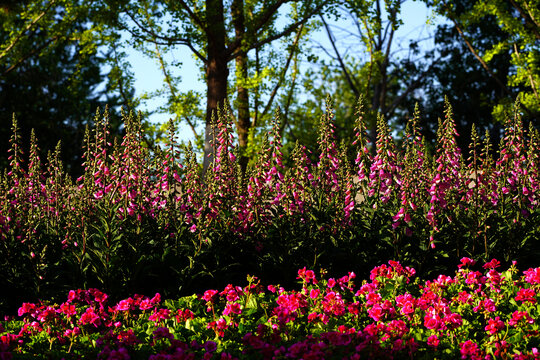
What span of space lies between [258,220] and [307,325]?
6.69 ft

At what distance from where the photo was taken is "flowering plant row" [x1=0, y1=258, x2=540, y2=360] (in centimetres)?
414

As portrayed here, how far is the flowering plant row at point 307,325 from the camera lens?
4137 millimetres

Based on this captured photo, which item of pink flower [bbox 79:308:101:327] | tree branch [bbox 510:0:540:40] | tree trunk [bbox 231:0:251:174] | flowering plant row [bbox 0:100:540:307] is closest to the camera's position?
pink flower [bbox 79:308:101:327]

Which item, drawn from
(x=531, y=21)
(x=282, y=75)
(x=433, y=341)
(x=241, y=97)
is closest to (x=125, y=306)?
(x=433, y=341)

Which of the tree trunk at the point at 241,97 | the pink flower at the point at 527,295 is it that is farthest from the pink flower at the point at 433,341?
Result: the tree trunk at the point at 241,97

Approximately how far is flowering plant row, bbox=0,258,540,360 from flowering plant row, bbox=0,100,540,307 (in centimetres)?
62

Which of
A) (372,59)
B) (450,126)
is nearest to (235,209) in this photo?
(450,126)

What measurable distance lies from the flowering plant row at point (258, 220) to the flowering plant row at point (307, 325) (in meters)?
0.62

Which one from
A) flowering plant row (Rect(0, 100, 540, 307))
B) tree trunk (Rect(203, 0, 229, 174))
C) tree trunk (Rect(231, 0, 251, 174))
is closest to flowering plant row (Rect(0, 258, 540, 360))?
flowering plant row (Rect(0, 100, 540, 307))

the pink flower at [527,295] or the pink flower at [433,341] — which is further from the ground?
Answer: the pink flower at [527,295]

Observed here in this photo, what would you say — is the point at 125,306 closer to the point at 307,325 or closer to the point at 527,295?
the point at 307,325

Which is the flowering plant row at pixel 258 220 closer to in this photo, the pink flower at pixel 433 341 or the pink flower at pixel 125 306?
the pink flower at pixel 125 306

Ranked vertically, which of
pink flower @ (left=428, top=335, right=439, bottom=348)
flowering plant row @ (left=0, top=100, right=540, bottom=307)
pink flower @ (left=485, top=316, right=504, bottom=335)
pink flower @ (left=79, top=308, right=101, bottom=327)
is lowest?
pink flower @ (left=428, top=335, right=439, bottom=348)

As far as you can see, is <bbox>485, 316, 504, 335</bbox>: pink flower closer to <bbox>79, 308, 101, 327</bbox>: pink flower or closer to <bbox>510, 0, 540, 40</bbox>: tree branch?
<bbox>79, 308, 101, 327</bbox>: pink flower
